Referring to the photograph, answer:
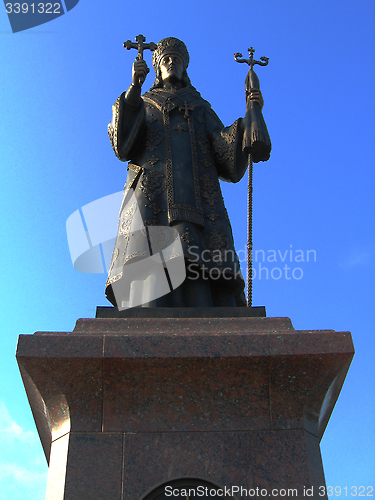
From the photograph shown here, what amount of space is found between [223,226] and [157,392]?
2.33 metres

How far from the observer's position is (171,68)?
737cm

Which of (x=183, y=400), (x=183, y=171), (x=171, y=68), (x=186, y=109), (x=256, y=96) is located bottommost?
(x=183, y=400)

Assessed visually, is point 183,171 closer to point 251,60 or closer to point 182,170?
point 182,170

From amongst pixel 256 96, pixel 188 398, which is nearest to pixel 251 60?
pixel 256 96

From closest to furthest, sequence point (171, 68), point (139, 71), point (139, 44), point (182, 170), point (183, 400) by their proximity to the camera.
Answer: point (183, 400) → point (139, 71) → point (182, 170) → point (139, 44) → point (171, 68)

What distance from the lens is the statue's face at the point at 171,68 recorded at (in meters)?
7.36

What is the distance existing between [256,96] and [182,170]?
48.8 inches

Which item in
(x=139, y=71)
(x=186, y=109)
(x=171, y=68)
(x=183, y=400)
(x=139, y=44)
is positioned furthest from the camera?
(x=171, y=68)

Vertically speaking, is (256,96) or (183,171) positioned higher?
(256,96)

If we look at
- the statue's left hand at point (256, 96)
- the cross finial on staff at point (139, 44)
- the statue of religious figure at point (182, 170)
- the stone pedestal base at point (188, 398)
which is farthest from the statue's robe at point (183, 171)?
the stone pedestal base at point (188, 398)

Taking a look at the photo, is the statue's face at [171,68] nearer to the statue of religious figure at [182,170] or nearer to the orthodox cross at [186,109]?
the statue of religious figure at [182,170]

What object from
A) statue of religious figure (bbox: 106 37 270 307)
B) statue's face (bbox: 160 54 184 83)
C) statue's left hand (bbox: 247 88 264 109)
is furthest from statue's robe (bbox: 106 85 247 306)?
statue's left hand (bbox: 247 88 264 109)

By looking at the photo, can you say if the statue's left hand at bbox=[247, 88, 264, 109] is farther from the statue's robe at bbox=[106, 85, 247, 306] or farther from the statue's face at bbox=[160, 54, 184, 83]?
the statue's face at bbox=[160, 54, 184, 83]

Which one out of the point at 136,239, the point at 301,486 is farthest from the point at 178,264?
→ the point at 301,486
